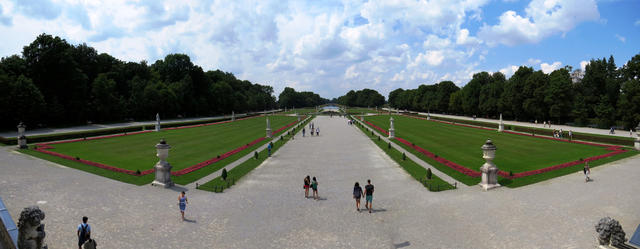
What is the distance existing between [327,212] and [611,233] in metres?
9.95

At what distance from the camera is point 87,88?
62.8m

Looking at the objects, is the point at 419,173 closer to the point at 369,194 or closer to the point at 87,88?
the point at 369,194

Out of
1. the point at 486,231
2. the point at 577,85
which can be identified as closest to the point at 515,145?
the point at 486,231

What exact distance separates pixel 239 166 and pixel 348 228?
14169mm

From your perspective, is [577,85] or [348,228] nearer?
[348,228]

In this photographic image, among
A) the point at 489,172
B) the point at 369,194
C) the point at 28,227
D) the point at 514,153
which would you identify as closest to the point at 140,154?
the point at 28,227

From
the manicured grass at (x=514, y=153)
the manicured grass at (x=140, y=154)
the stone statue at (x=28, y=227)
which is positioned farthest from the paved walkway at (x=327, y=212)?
the manicured grass at (x=514, y=153)

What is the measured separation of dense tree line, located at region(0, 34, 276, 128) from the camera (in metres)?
47.3

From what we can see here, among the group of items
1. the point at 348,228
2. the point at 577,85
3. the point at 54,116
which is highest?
the point at 577,85

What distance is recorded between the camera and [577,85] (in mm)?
74125

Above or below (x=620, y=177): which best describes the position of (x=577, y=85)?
above

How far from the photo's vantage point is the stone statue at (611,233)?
32.7 ft

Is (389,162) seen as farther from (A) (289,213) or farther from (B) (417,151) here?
(A) (289,213)

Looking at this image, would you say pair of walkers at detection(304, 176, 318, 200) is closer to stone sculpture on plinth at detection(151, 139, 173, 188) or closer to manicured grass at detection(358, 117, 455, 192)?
manicured grass at detection(358, 117, 455, 192)
